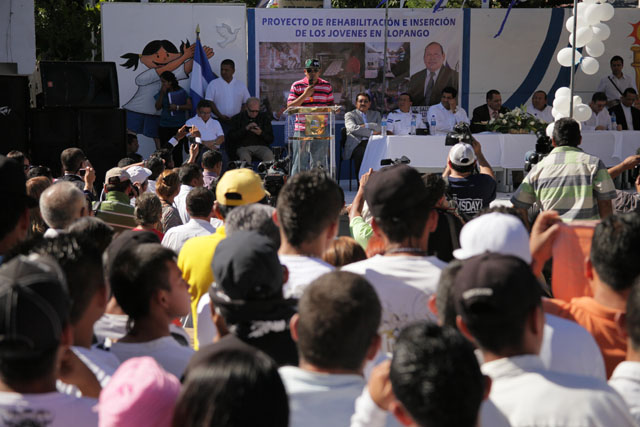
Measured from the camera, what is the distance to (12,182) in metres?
3.10

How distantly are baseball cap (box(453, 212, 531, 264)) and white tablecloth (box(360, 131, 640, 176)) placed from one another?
23.1 ft

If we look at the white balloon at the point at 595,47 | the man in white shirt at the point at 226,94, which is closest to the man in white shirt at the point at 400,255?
the white balloon at the point at 595,47

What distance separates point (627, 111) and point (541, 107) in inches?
53.4

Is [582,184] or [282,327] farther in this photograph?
[582,184]

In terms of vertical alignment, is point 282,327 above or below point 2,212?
below

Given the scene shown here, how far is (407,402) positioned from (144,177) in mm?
5176

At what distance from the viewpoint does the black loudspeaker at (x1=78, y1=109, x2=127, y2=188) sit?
9530mm

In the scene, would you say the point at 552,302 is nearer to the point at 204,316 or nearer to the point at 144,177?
the point at 204,316

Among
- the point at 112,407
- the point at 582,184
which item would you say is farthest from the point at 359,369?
the point at 582,184

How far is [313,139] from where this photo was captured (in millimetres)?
8648

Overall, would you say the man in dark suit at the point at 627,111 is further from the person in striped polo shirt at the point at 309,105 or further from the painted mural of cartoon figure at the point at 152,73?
the painted mural of cartoon figure at the point at 152,73

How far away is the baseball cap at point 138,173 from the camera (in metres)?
6.31

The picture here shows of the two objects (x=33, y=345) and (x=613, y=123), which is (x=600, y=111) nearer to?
(x=613, y=123)

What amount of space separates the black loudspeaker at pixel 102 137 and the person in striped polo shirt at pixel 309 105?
2.12 metres
